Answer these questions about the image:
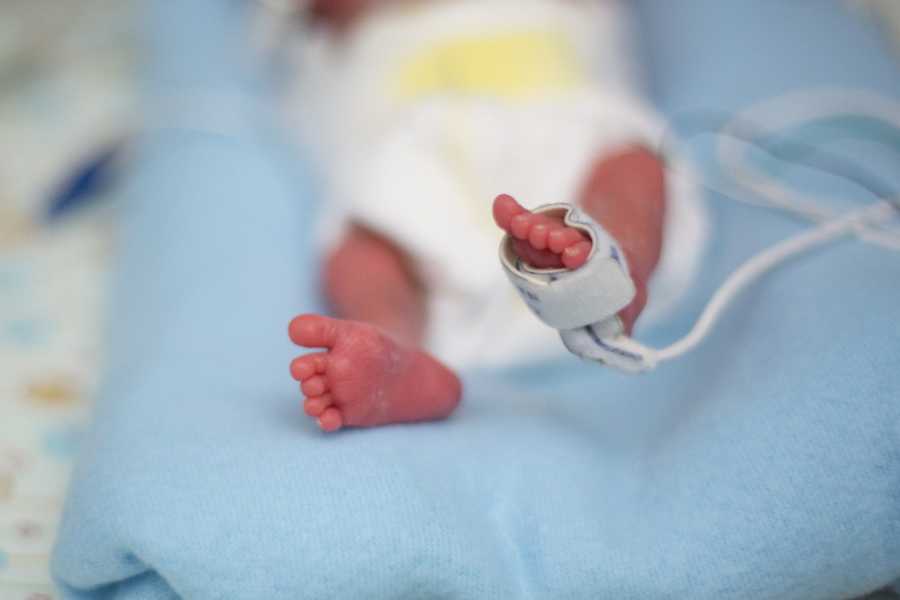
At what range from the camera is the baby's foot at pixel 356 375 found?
632mm

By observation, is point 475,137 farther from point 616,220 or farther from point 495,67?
point 616,220

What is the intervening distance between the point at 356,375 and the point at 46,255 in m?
0.72

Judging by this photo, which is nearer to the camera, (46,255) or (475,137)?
(475,137)

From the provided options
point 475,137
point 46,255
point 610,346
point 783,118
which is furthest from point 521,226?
point 46,255

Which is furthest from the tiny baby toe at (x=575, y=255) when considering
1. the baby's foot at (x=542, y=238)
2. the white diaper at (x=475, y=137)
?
the white diaper at (x=475, y=137)

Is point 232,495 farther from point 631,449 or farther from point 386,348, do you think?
point 631,449

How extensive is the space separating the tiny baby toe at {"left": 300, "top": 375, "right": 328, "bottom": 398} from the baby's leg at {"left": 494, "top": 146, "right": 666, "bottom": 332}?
0.17 m

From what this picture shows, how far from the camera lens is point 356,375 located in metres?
0.64

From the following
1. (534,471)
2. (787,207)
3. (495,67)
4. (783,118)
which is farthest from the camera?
(495,67)

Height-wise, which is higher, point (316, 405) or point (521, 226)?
point (521, 226)

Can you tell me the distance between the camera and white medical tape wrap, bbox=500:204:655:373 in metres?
0.59

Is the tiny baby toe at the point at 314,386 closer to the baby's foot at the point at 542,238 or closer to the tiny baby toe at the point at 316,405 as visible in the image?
the tiny baby toe at the point at 316,405

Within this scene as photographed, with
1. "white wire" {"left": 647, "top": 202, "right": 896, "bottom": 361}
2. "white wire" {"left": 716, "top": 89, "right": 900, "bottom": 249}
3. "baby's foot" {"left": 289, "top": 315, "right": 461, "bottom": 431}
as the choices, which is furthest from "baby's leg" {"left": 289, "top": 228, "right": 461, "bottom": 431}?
"white wire" {"left": 716, "top": 89, "right": 900, "bottom": 249}

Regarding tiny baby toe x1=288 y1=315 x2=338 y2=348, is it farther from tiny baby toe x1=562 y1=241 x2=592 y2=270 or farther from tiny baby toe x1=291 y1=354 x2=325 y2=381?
tiny baby toe x1=562 y1=241 x2=592 y2=270
